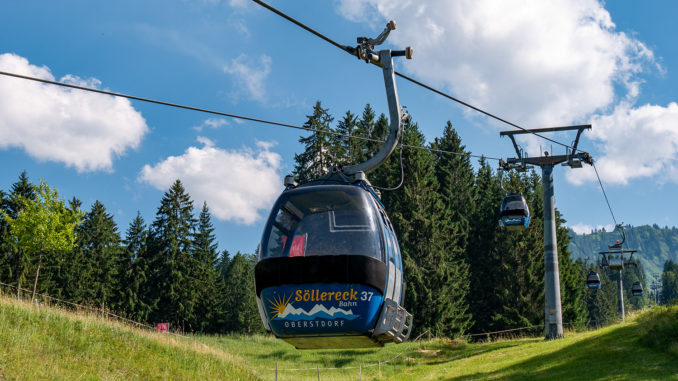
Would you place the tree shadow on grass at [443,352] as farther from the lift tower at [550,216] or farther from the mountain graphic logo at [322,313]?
the mountain graphic logo at [322,313]

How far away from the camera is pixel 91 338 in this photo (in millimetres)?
20641

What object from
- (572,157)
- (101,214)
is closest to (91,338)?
(572,157)

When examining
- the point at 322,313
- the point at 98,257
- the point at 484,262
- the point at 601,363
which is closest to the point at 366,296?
the point at 322,313

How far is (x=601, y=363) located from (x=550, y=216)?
35.2 ft

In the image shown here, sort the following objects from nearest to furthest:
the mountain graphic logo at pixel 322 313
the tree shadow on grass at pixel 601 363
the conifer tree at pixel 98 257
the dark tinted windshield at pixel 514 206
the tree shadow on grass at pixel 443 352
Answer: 1. the mountain graphic logo at pixel 322 313
2. the tree shadow on grass at pixel 601 363
3. the dark tinted windshield at pixel 514 206
4. the tree shadow on grass at pixel 443 352
5. the conifer tree at pixel 98 257

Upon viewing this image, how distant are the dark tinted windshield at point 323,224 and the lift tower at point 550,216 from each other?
75.9 feet

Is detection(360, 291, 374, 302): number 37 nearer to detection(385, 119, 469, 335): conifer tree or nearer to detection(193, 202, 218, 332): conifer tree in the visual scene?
detection(385, 119, 469, 335): conifer tree

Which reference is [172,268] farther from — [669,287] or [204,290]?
[669,287]

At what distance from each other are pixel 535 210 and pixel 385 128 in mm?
19151

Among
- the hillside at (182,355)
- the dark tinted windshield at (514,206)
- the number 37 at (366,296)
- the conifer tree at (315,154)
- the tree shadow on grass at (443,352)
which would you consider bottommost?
the tree shadow on grass at (443,352)

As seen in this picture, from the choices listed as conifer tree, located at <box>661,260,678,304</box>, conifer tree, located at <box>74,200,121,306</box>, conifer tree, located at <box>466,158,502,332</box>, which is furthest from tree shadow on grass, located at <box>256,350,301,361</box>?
conifer tree, located at <box>661,260,678,304</box>

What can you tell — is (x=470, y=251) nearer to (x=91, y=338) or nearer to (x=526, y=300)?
(x=526, y=300)

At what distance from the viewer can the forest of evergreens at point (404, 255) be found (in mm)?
52375

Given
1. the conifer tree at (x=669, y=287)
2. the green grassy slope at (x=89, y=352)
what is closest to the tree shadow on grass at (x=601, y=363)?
the green grassy slope at (x=89, y=352)
